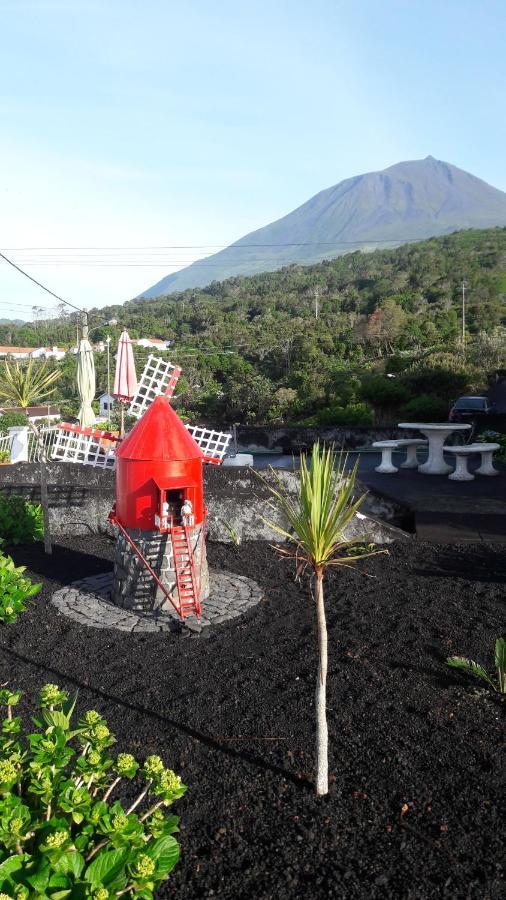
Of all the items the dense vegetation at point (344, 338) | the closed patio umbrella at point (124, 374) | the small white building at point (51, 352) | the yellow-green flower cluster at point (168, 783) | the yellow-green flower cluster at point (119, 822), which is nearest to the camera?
the yellow-green flower cluster at point (119, 822)

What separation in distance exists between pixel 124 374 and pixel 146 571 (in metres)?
2.75

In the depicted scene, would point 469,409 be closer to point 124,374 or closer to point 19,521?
point 124,374

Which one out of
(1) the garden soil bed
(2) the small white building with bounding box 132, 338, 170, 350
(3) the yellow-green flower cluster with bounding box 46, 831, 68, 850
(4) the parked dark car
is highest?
(2) the small white building with bounding box 132, 338, 170, 350

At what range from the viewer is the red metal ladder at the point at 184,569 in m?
5.89

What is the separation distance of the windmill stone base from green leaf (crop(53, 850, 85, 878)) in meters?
3.92

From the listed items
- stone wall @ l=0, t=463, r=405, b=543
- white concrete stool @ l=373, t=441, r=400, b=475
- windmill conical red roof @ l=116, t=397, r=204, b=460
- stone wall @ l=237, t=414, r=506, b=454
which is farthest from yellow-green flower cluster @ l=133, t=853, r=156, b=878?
stone wall @ l=237, t=414, r=506, b=454

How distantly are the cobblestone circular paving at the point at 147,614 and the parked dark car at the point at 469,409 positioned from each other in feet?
40.7

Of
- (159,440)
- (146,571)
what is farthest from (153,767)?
(159,440)

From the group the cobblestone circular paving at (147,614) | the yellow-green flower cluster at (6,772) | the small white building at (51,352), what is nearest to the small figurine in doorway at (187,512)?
the cobblestone circular paving at (147,614)

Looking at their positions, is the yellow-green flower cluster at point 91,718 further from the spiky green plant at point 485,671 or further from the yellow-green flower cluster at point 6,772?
the spiky green plant at point 485,671

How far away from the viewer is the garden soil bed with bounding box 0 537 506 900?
2809mm

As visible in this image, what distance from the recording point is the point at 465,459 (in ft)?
39.9

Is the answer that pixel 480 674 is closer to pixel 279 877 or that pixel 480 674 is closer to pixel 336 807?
pixel 336 807

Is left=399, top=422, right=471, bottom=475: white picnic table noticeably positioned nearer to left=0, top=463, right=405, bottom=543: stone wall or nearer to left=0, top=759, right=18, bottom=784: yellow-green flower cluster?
left=0, top=463, right=405, bottom=543: stone wall
